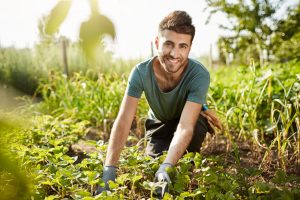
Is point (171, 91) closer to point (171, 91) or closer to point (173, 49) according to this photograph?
point (171, 91)

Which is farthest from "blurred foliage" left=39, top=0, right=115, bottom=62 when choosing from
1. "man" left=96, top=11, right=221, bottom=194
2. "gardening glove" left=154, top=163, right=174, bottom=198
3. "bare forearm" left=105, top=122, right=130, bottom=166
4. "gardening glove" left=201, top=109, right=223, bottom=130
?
"gardening glove" left=201, top=109, right=223, bottom=130

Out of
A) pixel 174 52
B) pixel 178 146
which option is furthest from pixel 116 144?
pixel 174 52

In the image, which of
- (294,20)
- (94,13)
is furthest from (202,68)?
(294,20)

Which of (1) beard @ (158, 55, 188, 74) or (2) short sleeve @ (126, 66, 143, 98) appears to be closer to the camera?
(1) beard @ (158, 55, 188, 74)

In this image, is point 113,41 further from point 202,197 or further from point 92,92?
point 92,92

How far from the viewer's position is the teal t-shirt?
2.39m

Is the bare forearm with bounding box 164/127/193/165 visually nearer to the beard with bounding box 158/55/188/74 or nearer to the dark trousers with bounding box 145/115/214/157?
the beard with bounding box 158/55/188/74

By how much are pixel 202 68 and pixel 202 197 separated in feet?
2.85

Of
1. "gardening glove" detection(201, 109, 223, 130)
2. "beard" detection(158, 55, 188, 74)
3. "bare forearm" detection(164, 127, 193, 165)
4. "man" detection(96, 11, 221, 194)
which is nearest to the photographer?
"bare forearm" detection(164, 127, 193, 165)

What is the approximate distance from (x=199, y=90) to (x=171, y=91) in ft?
0.68

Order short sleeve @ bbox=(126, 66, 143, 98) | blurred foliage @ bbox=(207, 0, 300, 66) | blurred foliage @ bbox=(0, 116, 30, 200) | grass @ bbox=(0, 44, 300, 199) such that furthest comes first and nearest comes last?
1. blurred foliage @ bbox=(207, 0, 300, 66)
2. short sleeve @ bbox=(126, 66, 143, 98)
3. grass @ bbox=(0, 44, 300, 199)
4. blurred foliage @ bbox=(0, 116, 30, 200)

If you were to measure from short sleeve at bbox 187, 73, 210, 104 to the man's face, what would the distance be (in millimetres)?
147

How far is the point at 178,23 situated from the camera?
7.54 feet

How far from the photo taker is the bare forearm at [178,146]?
2074 mm
